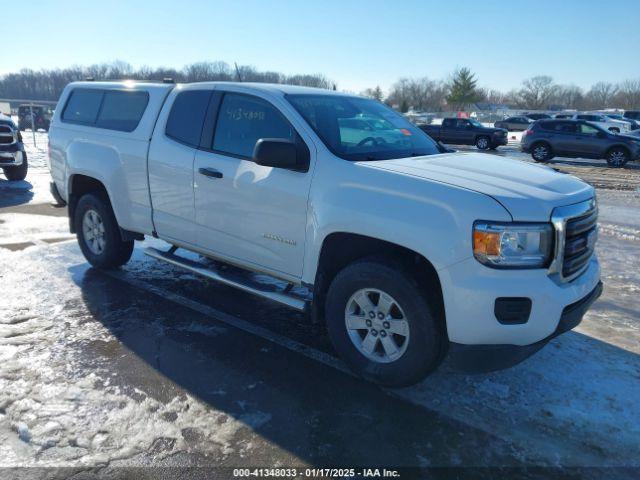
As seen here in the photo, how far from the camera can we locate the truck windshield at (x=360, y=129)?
147 inches

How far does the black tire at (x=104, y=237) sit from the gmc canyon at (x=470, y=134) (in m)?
20.9

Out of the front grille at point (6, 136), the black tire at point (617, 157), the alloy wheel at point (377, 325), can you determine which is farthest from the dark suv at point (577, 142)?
the alloy wheel at point (377, 325)

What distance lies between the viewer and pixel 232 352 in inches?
154

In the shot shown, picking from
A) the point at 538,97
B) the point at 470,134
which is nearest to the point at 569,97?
the point at 538,97

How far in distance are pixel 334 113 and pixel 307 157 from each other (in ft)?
2.33

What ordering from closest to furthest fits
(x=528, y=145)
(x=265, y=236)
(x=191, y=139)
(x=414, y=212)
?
(x=414, y=212) < (x=265, y=236) < (x=191, y=139) < (x=528, y=145)

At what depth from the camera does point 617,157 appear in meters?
18.2

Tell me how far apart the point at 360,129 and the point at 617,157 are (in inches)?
694

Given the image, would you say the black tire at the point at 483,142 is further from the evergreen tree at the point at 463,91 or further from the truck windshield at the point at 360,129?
the evergreen tree at the point at 463,91

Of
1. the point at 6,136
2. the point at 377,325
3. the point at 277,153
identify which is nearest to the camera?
the point at 377,325

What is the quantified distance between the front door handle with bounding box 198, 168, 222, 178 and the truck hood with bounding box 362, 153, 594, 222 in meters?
1.33

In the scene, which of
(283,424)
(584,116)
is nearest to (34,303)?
(283,424)

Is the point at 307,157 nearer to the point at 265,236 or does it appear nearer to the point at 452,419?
the point at 265,236

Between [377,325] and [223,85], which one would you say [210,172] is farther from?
[377,325]
